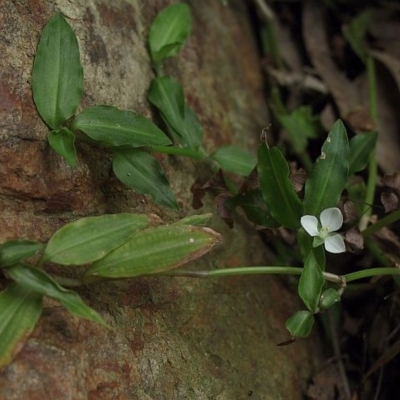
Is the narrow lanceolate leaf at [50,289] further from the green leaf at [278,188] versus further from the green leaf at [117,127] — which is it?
the green leaf at [278,188]

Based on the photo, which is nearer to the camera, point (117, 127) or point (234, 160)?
point (117, 127)

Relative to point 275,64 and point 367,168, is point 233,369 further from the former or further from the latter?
point 275,64

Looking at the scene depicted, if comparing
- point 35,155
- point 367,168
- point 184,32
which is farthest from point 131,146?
point 367,168

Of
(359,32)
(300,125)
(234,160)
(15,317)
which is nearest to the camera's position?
(15,317)

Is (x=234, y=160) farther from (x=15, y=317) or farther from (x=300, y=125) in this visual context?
(x=15, y=317)

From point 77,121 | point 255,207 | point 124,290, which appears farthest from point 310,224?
point 77,121

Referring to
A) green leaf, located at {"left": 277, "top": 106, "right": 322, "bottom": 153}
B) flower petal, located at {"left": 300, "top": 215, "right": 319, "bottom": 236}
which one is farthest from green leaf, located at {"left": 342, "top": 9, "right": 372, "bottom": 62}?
flower petal, located at {"left": 300, "top": 215, "right": 319, "bottom": 236}

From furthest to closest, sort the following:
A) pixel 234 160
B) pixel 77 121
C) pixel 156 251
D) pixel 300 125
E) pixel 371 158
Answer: pixel 300 125
pixel 371 158
pixel 234 160
pixel 77 121
pixel 156 251

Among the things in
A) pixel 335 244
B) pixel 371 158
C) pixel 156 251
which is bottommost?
pixel 371 158

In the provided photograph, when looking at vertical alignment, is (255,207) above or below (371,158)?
above

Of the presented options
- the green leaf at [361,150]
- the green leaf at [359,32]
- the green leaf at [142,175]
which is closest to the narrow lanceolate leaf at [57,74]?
the green leaf at [142,175]
